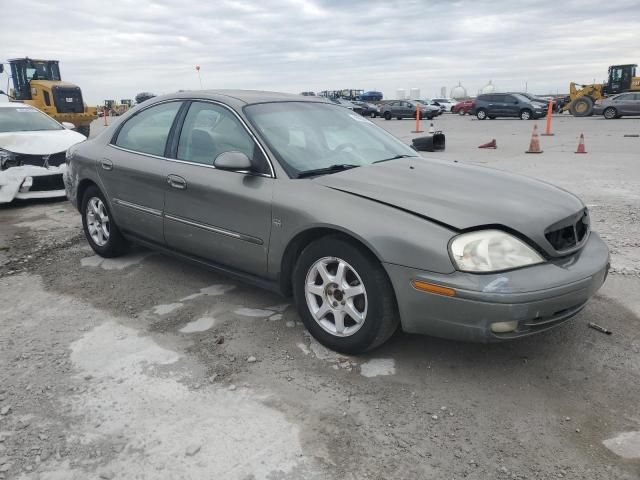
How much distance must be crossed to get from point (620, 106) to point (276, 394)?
28904mm

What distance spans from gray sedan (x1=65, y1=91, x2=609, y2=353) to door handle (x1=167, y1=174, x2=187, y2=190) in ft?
0.04

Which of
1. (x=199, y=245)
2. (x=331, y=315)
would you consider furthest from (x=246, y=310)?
(x=331, y=315)

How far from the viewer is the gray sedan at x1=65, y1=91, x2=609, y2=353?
2.72 m

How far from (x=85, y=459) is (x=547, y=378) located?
2.36 m

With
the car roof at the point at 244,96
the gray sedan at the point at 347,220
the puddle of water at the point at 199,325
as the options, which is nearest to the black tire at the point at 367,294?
the gray sedan at the point at 347,220

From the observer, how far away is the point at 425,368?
3055 mm

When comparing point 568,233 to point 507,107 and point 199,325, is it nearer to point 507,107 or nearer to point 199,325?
point 199,325

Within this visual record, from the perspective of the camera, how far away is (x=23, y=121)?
874cm

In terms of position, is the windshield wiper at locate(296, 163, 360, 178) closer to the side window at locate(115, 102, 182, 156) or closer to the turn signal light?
the turn signal light

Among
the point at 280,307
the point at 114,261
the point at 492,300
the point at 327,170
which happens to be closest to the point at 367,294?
the point at 492,300

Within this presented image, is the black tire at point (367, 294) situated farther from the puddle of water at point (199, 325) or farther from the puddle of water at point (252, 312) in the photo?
the puddle of water at point (199, 325)

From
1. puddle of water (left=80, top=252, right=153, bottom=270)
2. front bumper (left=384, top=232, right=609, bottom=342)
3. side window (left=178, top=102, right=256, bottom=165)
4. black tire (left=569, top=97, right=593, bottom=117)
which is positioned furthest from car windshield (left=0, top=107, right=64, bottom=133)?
black tire (left=569, top=97, right=593, bottom=117)

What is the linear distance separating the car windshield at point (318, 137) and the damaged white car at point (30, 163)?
→ 4.36 meters

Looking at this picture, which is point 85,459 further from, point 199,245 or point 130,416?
point 199,245
